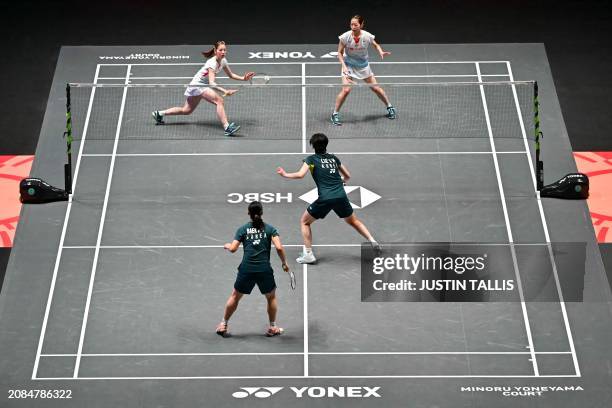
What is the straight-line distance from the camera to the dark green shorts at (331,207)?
75.4ft

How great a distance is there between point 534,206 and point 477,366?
14.4 ft

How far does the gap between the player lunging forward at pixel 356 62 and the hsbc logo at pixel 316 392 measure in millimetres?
7045

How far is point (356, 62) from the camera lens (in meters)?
27.1

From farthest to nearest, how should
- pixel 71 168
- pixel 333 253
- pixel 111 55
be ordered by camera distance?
pixel 111 55
pixel 71 168
pixel 333 253

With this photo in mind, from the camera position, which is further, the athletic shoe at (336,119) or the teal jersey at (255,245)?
the athletic shoe at (336,119)

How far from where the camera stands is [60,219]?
24734mm

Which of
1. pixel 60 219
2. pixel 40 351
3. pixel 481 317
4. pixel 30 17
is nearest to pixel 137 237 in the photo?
pixel 60 219

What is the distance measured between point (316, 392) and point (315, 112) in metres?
7.75

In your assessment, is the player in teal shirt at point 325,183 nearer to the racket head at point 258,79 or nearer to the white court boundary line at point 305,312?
the white court boundary line at point 305,312

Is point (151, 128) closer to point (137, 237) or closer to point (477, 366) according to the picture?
point (137, 237)

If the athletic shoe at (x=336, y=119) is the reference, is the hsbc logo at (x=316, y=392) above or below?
below

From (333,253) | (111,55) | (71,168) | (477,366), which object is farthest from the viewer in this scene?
(111,55)

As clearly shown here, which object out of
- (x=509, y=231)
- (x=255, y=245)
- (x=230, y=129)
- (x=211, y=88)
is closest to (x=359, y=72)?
(x=230, y=129)

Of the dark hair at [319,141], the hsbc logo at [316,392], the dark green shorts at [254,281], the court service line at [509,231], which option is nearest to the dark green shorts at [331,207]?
the dark hair at [319,141]
